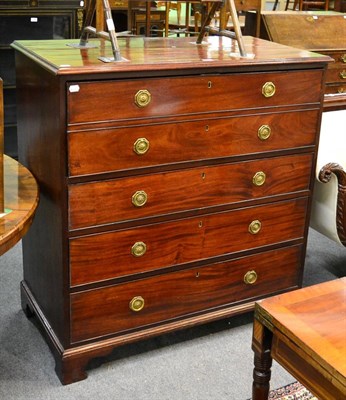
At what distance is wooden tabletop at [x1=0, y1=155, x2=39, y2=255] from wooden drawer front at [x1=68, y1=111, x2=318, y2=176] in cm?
16

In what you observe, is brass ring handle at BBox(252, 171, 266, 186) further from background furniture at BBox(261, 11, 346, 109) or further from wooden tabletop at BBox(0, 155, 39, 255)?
background furniture at BBox(261, 11, 346, 109)

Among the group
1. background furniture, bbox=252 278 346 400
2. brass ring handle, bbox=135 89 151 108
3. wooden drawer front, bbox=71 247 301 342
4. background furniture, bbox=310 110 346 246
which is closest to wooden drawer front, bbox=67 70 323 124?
brass ring handle, bbox=135 89 151 108

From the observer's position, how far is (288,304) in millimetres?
1662

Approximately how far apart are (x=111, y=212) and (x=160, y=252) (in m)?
0.27

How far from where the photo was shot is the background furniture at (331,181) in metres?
2.65

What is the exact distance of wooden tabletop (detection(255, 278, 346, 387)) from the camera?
→ 4.78 feet

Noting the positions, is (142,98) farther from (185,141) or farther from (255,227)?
(255,227)

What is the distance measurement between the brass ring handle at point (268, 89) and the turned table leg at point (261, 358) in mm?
988

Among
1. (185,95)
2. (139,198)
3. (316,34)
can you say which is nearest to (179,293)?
(139,198)

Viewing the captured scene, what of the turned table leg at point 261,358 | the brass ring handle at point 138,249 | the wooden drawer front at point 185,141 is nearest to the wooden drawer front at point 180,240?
the brass ring handle at point 138,249

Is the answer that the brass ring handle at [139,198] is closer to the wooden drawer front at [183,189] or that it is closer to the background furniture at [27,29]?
the wooden drawer front at [183,189]

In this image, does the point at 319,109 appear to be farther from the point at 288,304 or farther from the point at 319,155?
the point at 288,304

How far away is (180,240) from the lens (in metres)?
2.36

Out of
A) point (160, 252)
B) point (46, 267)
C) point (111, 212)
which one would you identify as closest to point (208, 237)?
point (160, 252)
